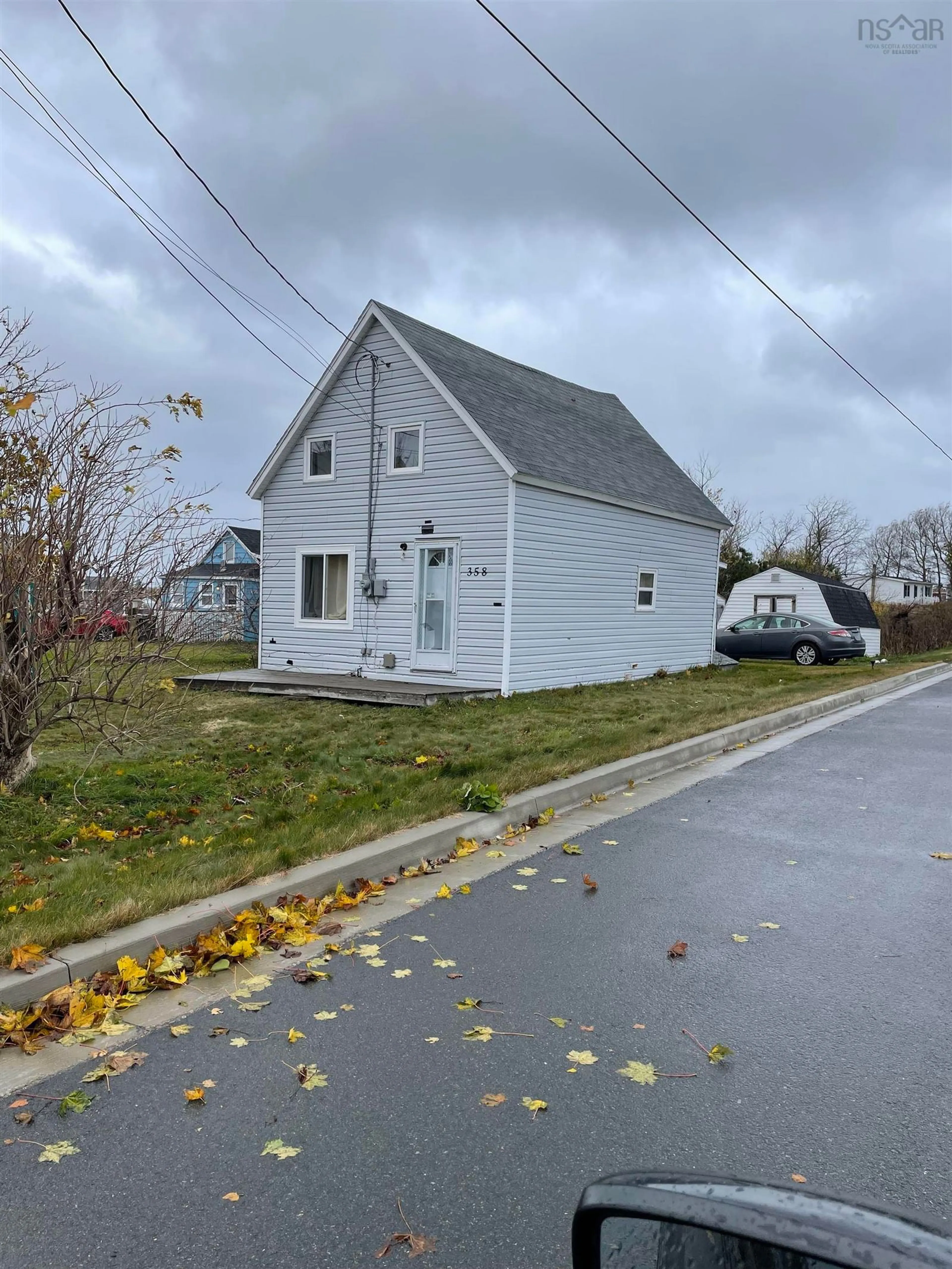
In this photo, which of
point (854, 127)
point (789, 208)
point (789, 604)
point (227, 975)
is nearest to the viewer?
point (227, 975)

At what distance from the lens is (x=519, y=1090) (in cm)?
317

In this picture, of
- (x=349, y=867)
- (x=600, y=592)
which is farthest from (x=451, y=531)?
(x=349, y=867)

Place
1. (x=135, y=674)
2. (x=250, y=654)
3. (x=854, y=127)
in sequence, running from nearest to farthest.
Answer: (x=135, y=674) < (x=854, y=127) < (x=250, y=654)

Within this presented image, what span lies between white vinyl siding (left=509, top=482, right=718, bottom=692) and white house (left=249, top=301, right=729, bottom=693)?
1.6 inches

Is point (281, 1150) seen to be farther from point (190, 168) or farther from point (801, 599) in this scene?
point (801, 599)

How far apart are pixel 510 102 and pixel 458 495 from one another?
21.2ft

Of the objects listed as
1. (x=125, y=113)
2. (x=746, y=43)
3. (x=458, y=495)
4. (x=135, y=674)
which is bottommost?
(x=135, y=674)

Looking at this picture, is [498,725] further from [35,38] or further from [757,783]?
[35,38]

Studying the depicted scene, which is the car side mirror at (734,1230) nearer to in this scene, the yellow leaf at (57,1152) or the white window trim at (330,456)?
the yellow leaf at (57,1152)

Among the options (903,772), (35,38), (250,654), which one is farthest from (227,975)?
(250,654)

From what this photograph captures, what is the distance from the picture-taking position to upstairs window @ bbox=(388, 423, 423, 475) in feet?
54.4

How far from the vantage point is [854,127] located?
46.1ft

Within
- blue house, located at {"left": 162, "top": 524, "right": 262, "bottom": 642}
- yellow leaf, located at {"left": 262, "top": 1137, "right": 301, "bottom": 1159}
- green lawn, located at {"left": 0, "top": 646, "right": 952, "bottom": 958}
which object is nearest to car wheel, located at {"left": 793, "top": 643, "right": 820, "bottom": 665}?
green lawn, located at {"left": 0, "top": 646, "right": 952, "bottom": 958}

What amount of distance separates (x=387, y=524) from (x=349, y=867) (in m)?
12.3
